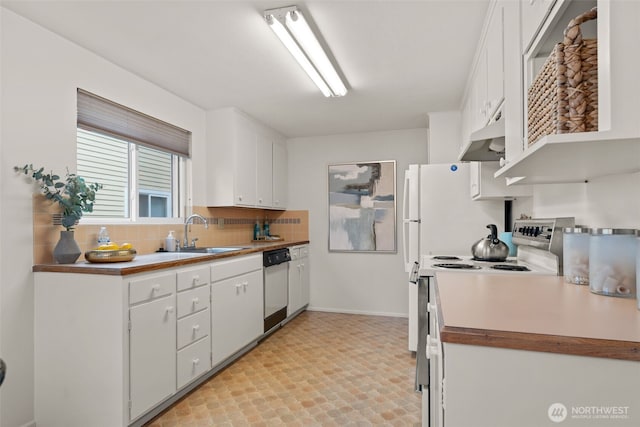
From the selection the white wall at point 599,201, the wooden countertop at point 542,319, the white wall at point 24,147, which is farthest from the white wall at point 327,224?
the wooden countertop at point 542,319

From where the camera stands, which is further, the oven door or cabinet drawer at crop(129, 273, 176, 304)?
cabinet drawer at crop(129, 273, 176, 304)

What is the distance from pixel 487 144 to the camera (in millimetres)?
1994

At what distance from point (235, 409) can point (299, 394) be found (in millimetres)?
451

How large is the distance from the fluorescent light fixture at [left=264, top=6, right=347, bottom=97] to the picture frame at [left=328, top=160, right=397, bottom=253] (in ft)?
5.71

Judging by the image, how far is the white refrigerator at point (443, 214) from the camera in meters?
3.11

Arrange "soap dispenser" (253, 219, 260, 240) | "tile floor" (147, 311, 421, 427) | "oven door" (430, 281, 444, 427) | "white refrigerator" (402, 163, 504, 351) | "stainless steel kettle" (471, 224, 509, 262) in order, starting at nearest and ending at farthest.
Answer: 1. "oven door" (430, 281, 444, 427)
2. "tile floor" (147, 311, 421, 427)
3. "stainless steel kettle" (471, 224, 509, 262)
4. "white refrigerator" (402, 163, 504, 351)
5. "soap dispenser" (253, 219, 260, 240)

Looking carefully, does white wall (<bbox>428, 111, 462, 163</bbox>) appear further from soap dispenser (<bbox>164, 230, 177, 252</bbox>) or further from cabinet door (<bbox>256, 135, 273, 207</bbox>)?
soap dispenser (<bbox>164, 230, 177, 252</bbox>)

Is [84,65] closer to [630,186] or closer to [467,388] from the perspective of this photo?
[467,388]

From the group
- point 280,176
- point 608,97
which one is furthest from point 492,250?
point 280,176

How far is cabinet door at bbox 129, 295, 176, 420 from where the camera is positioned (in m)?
2.05

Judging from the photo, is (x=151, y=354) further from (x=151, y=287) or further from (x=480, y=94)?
(x=480, y=94)

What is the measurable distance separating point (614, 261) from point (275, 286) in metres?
3.15

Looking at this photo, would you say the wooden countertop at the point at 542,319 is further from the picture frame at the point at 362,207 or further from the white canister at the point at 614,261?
the picture frame at the point at 362,207

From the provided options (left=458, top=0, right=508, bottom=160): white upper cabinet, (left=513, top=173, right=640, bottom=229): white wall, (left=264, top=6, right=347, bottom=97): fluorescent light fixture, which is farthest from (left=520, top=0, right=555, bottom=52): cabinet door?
(left=264, top=6, right=347, bottom=97): fluorescent light fixture
